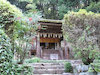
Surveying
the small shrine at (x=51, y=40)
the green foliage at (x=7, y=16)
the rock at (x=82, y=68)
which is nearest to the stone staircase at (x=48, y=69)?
the rock at (x=82, y=68)

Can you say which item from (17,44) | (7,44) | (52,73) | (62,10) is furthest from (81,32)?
(62,10)

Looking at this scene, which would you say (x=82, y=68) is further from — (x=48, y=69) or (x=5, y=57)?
(x=5, y=57)

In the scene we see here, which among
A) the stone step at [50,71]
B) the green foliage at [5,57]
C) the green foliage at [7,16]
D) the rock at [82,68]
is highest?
the green foliage at [7,16]

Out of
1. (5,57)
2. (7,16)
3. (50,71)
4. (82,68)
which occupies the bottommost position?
(50,71)

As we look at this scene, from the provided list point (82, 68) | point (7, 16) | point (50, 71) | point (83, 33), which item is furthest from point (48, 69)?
point (7, 16)

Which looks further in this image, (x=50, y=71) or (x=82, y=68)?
(x=50, y=71)

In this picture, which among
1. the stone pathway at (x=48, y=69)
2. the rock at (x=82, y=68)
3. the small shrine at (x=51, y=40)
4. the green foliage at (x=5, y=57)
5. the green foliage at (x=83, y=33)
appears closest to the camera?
the green foliage at (x=5, y=57)

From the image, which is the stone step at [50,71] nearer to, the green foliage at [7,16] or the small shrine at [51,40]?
the green foliage at [7,16]

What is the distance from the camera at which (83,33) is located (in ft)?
14.3

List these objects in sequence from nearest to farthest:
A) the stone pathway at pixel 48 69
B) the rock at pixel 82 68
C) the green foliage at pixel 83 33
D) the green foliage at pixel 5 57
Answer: the green foliage at pixel 5 57
the rock at pixel 82 68
the green foliage at pixel 83 33
the stone pathway at pixel 48 69

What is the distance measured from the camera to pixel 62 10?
511 inches

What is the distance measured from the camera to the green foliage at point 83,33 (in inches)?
163

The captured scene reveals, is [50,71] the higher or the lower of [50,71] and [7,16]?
the lower

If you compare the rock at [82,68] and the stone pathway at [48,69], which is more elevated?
the rock at [82,68]
